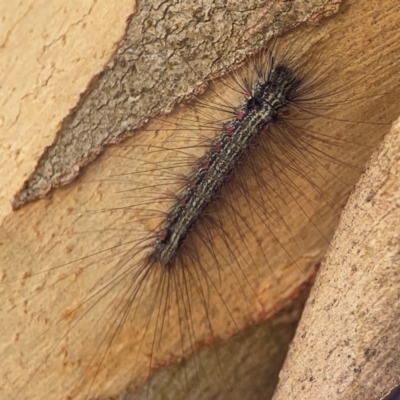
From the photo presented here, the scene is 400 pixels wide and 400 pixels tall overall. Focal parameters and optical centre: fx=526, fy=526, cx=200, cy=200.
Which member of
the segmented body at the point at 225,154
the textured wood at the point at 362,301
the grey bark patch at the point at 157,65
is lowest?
the textured wood at the point at 362,301

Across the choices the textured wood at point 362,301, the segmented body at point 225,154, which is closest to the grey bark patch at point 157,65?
the segmented body at point 225,154

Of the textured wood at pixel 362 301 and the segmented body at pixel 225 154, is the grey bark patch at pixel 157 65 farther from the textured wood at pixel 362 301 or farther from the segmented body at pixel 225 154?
the textured wood at pixel 362 301

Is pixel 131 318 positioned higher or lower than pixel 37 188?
lower

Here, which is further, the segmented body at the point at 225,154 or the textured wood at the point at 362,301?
the segmented body at the point at 225,154

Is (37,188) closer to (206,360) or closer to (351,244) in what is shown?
(206,360)

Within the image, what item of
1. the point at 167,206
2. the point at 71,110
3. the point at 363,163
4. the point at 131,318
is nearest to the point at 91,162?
the point at 71,110
